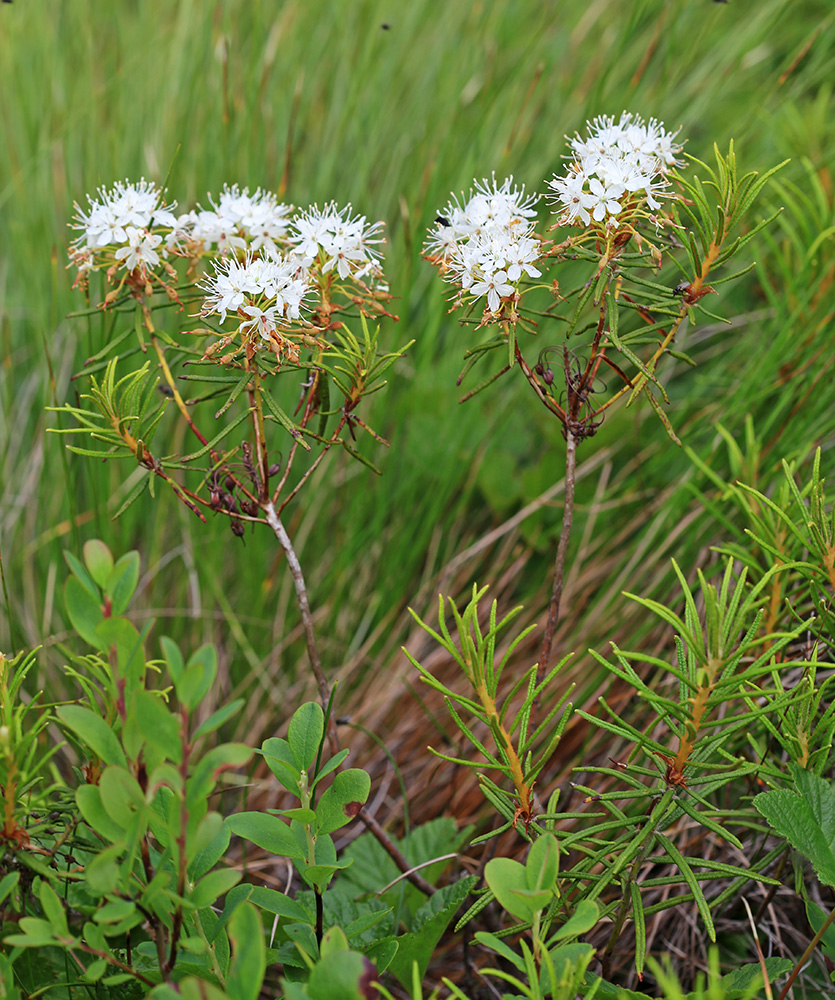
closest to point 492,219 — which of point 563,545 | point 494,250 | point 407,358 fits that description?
point 494,250

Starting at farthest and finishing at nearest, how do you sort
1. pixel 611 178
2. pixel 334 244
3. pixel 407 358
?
pixel 407 358, pixel 334 244, pixel 611 178

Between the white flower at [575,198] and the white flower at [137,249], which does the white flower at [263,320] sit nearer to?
the white flower at [137,249]

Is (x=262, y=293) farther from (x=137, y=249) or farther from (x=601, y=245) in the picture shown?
(x=601, y=245)

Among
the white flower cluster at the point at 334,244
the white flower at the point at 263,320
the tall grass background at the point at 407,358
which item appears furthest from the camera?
the tall grass background at the point at 407,358

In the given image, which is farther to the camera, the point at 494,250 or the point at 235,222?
→ the point at 235,222

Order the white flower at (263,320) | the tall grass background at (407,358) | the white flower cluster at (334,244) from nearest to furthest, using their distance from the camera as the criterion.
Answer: the white flower at (263,320) → the white flower cluster at (334,244) → the tall grass background at (407,358)

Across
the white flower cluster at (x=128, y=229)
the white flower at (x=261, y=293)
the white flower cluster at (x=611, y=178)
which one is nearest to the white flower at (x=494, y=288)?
the white flower cluster at (x=611, y=178)

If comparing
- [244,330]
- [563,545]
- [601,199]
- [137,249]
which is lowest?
[563,545]

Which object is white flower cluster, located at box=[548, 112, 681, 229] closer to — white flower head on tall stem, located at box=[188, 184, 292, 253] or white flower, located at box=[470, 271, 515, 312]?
white flower, located at box=[470, 271, 515, 312]
